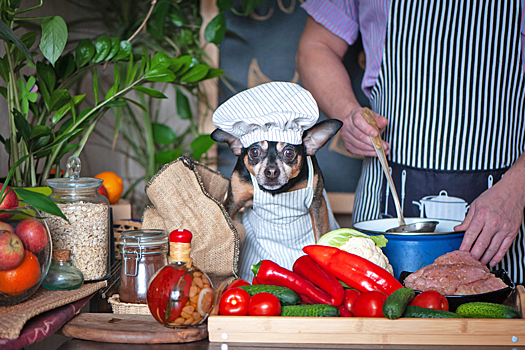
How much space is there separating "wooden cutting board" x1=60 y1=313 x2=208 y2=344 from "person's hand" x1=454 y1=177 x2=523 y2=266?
0.51 meters

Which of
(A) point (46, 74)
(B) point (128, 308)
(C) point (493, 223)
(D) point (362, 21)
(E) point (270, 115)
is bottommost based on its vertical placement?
(B) point (128, 308)

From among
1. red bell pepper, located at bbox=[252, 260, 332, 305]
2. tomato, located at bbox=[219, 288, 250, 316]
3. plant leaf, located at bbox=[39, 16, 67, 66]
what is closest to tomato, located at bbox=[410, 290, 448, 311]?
red bell pepper, located at bbox=[252, 260, 332, 305]

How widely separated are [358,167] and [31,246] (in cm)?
121

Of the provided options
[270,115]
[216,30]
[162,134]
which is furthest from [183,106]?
[270,115]

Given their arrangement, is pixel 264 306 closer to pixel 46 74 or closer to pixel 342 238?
pixel 342 238

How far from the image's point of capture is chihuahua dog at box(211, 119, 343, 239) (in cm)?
A: 85

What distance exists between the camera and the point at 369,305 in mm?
600

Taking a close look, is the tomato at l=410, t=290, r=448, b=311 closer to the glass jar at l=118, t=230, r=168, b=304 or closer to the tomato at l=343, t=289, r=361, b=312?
the tomato at l=343, t=289, r=361, b=312

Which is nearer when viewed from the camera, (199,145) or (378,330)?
(378,330)

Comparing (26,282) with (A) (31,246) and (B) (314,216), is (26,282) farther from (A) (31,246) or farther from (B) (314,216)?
(B) (314,216)

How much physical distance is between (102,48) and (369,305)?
0.87 m

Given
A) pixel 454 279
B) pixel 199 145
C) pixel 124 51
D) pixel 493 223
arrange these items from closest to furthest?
pixel 454 279 < pixel 493 223 < pixel 124 51 < pixel 199 145

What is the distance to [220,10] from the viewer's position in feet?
4.83

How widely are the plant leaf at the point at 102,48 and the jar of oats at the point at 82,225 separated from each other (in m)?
0.40
